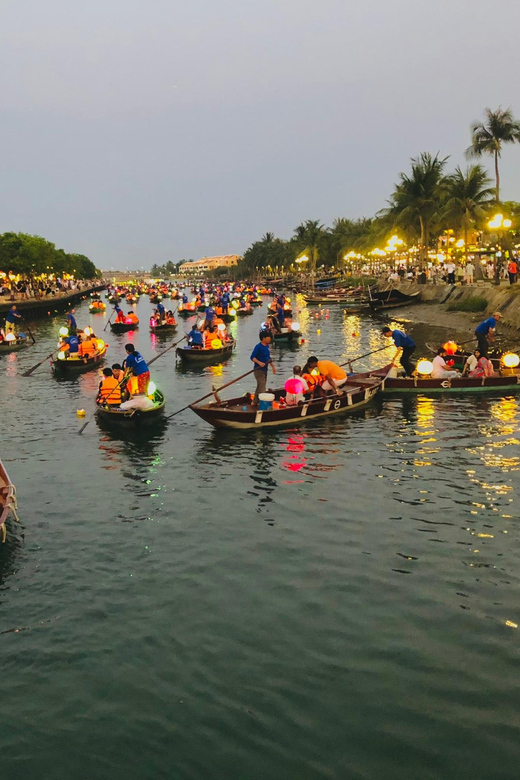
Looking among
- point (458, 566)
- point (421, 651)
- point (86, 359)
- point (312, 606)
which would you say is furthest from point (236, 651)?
point (86, 359)

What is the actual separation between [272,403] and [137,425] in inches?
170

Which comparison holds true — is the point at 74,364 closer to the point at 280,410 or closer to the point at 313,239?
the point at 280,410

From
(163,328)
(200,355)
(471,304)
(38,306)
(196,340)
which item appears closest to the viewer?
(200,355)

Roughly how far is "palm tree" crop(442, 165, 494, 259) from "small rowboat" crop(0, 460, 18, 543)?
58.9 m

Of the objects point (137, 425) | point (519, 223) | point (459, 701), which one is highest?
point (519, 223)

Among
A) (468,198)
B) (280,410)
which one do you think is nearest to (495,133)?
(468,198)

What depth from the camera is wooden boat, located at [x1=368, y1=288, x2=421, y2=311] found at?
2516 inches

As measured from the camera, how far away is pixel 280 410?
20.4 metres

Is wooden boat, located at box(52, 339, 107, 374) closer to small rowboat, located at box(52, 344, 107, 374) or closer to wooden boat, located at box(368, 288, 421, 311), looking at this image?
small rowboat, located at box(52, 344, 107, 374)

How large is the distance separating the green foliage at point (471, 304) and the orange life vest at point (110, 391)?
1378 inches

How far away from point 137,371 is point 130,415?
1.51m

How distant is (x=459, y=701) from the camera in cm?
772

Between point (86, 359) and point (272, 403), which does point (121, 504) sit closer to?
point (272, 403)

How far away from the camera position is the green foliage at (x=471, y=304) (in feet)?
161
